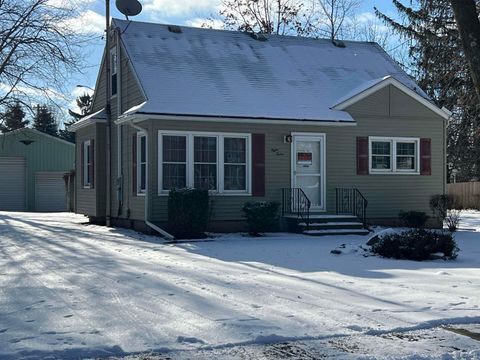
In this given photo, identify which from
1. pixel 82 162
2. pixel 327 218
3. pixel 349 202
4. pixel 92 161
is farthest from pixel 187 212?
pixel 82 162

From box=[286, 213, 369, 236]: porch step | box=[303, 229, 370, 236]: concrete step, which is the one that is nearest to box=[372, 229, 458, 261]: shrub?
box=[303, 229, 370, 236]: concrete step

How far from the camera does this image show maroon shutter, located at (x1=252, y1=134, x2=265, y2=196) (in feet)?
57.2

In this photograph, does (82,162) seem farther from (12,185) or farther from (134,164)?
(12,185)

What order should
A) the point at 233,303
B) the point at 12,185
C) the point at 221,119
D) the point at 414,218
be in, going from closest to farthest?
the point at 233,303
the point at 221,119
the point at 414,218
the point at 12,185

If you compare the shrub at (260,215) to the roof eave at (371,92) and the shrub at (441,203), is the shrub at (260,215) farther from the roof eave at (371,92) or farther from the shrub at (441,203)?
the shrub at (441,203)

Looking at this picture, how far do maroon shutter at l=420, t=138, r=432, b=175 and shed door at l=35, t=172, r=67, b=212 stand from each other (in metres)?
23.3

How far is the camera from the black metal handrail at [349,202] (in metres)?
18.5

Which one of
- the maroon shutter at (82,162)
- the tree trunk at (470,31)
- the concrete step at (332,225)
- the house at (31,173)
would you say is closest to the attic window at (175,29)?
the maroon shutter at (82,162)

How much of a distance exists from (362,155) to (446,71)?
13.7 m

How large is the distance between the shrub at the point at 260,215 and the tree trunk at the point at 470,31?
32.9ft

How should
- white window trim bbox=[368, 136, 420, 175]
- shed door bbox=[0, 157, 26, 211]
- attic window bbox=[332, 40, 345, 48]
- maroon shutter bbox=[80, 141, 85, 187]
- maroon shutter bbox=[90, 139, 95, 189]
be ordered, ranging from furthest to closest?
1. shed door bbox=[0, 157, 26, 211]
2. attic window bbox=[332, 40, 345, 48]
3. maroon shutter bbox=[80, 141, 85, 187]
4. maroon shutter bbox=[90, 139, 95, 189]
5. white window trim bbox=[368, 136, 420, 175]

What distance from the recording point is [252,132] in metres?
17.4

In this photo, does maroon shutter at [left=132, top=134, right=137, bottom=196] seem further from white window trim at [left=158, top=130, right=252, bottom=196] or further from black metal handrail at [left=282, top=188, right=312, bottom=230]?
black metal handrail at [left=282, top=188, right=312, bottom=230]

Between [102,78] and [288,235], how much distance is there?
9462mm
